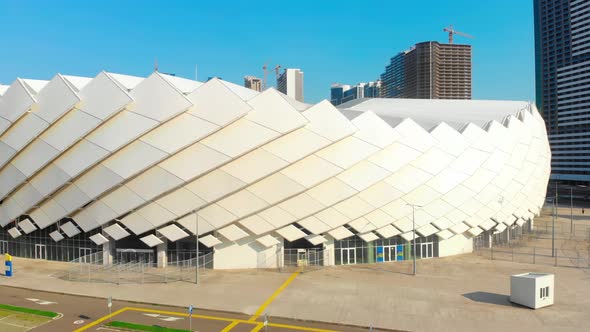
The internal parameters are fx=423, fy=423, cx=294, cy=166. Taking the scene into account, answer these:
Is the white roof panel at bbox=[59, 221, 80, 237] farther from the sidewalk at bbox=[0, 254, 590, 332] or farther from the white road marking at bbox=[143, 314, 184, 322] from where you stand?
the white road marking at bbox=[143, 314, 184, 322]

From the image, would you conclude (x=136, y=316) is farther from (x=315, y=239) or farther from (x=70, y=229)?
(x=70, y=229)

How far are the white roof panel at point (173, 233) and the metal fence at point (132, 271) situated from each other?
6.40 ft

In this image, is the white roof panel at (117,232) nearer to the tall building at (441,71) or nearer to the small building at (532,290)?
the small building at (532,290)

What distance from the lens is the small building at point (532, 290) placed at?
73.9 ft

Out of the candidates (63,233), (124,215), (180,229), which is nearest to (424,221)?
(180,229)

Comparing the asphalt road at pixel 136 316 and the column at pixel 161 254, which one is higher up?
the column at pixel 161 254

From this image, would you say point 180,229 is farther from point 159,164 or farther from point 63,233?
point 63,233

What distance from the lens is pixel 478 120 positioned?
160 ft

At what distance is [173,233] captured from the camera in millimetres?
32000

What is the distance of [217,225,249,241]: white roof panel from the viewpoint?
32.4m

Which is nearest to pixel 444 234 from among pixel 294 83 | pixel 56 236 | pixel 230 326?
pixel 230 326

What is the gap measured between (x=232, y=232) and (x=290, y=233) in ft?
15.1

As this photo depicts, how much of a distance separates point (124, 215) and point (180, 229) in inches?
196

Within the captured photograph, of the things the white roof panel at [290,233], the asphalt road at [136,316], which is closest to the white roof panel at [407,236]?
the white roof panel at [290,233]
